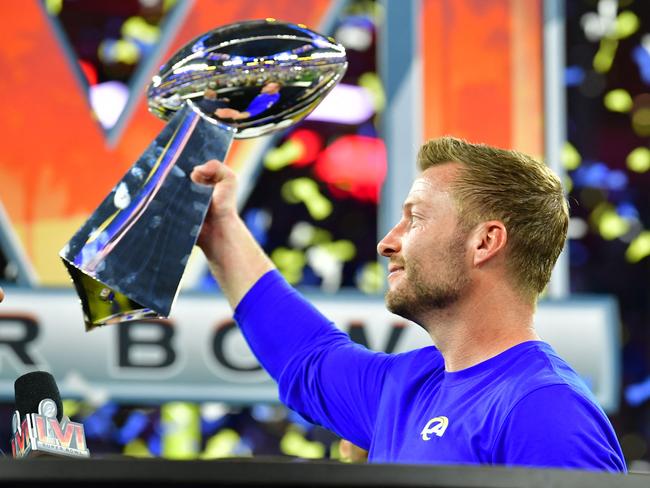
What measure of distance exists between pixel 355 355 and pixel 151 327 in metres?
1.54

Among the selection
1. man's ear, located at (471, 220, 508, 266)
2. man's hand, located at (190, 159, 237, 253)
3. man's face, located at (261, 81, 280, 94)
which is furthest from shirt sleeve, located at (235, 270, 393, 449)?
man's face, located at (261, 81, 280, 94)

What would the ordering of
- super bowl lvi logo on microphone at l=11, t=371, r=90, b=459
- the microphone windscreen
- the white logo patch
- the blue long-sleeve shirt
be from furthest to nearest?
the white logo patch < the blue long-sleeve shirt < the microphone windscreen < super bowl lvi logo on microphone at l=11, t=371, r=90, b=459

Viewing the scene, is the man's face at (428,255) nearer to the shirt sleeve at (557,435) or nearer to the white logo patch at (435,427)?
the white logo patch at (435,427)

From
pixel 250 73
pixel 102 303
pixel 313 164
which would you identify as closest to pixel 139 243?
pixel 102 303

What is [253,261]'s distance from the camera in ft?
5.52

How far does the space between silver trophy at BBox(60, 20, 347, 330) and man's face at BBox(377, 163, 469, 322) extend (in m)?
0.22

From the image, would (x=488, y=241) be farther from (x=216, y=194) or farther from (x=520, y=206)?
(x=216, y=194)

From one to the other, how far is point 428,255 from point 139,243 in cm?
43

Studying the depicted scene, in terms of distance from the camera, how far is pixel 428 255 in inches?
61.1

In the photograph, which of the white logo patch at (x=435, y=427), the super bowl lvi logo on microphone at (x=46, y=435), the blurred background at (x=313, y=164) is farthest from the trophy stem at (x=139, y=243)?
the blurred background at (x=313, y=164)

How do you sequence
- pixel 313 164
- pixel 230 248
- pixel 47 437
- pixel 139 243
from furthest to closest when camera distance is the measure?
pixel 313 164 → pixel 230 248 → pixel 139 243 → pixel 47 437

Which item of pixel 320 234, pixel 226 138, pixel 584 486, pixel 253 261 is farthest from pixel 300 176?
pixel 584 486

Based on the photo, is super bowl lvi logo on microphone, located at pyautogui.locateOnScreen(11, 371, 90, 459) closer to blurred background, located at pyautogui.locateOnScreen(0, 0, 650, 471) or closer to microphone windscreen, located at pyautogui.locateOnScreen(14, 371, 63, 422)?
microphone windscreen, located at pyautogui.locateOnScreen(14, 371, 63, 422)

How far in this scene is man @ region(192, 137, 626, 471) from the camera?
1401mm
